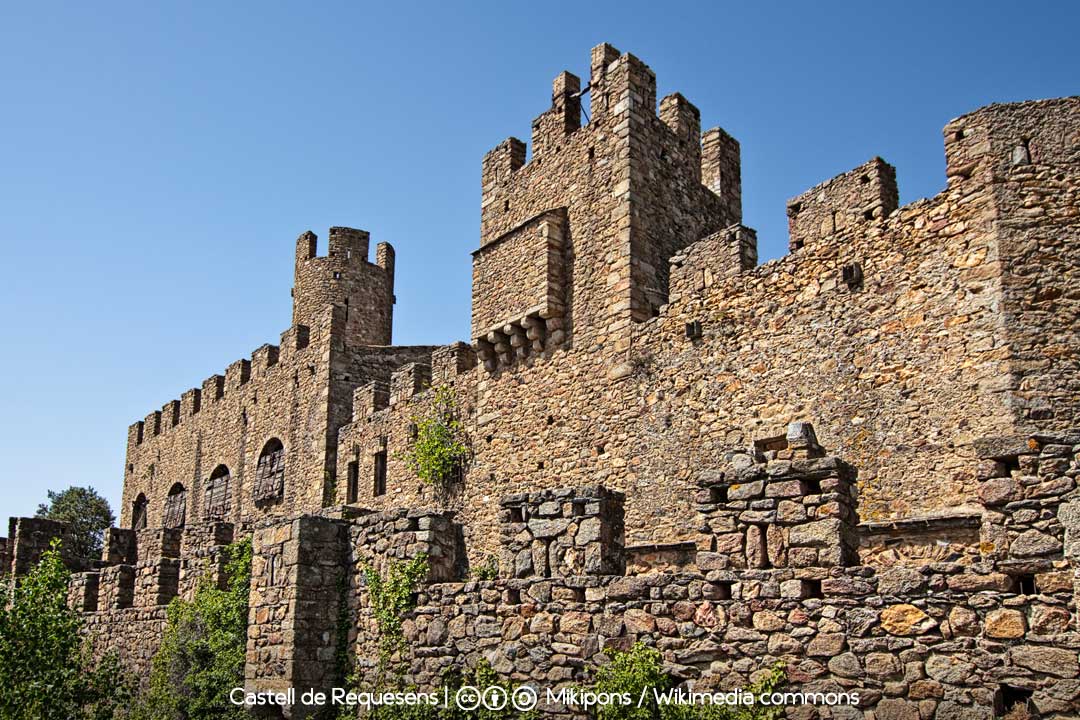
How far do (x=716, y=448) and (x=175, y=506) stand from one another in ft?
78.3

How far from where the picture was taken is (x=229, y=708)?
11.9m

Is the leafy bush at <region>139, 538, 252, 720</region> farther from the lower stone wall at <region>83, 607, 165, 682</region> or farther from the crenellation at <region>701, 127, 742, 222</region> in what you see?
the crenellation at <region>701, 127, 742, 222</region>

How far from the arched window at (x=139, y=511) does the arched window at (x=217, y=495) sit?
6.17m

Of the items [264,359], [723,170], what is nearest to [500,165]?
[723,170]

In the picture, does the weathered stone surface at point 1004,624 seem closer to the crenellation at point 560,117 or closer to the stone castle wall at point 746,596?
the stone castle wall at point 746,596

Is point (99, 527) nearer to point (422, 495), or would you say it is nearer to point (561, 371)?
point (422, 495)

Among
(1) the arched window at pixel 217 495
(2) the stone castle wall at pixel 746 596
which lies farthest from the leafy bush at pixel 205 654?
(1) the arched window at pixel 217 495

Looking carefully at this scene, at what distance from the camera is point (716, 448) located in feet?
47.4

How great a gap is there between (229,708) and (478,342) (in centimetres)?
832

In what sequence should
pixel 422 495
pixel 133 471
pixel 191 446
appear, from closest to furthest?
pixel 422 495
pixel 191 446
pixel 133 471

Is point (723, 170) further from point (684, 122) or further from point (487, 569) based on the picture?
point (487, 569)

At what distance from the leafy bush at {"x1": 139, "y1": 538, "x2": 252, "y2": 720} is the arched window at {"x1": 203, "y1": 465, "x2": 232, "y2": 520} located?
15.9 metres

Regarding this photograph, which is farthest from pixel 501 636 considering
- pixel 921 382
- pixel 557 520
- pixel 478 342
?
pixel 478 342

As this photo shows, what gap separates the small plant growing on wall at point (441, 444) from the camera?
1939 centimetres
